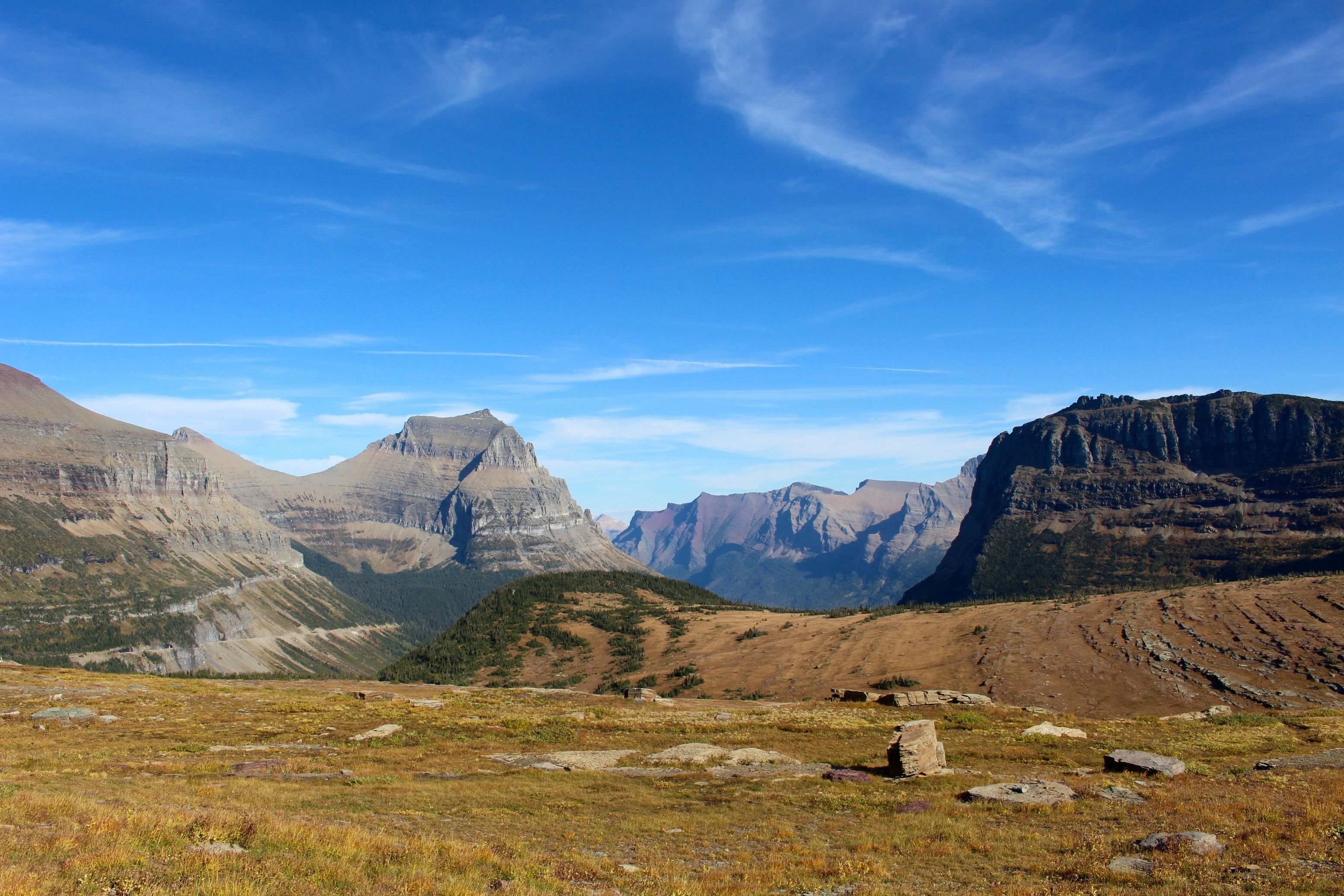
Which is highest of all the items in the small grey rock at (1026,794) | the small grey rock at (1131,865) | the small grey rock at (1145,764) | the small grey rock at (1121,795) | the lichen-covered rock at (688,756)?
the small grey rock at (1131,865)

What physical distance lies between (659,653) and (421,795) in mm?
78450

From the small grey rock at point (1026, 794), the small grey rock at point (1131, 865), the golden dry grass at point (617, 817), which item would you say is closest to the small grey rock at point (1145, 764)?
the golden dry grass at point (617, 817)

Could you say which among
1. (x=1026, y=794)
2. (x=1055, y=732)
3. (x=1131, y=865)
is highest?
(x=1131, y=865)

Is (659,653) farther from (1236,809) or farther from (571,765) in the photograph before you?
(1236,809)

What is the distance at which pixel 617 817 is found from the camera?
26703mm

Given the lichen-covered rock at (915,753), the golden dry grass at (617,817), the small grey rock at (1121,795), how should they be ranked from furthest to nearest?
1. the lichen-covered rock at (915,753)
2. the small grey rock at (1121,795)
3. the golden dry grass at (617,817)

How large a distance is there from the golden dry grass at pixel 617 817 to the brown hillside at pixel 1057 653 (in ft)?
78.5

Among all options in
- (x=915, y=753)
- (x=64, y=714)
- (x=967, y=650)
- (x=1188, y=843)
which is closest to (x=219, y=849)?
(x=1188, y=843)

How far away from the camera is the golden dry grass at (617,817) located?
17141 mm

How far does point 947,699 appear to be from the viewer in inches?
2410

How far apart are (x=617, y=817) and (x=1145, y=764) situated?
22.9 metres

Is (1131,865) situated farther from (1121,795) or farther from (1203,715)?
(1203,715)

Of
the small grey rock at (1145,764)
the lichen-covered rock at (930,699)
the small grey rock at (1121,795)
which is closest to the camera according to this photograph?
the small grey rock at (1121,795)

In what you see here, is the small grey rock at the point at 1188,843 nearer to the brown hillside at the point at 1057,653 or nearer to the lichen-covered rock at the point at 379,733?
the lichen-covered rock at the point at 379,733
